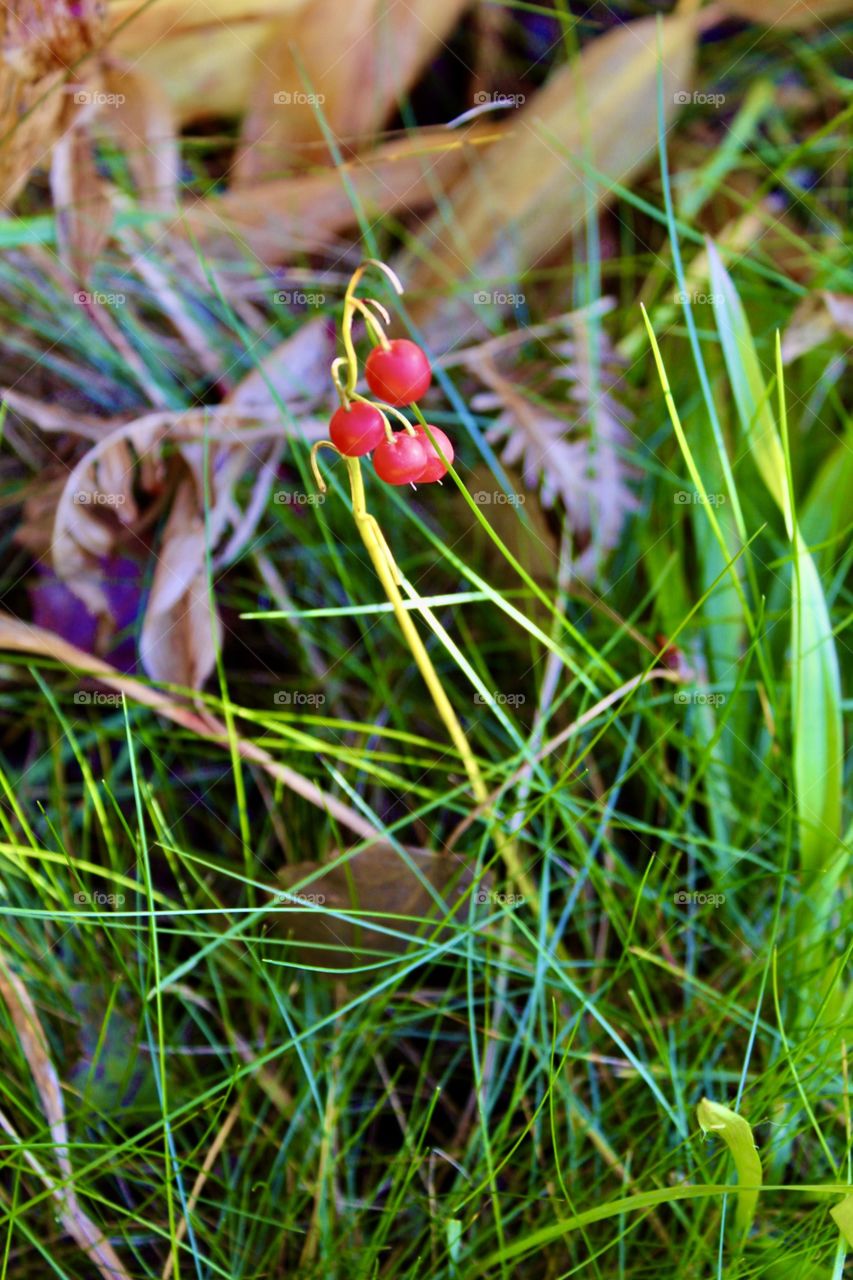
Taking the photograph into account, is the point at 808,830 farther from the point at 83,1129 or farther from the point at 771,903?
the point at 83,1129

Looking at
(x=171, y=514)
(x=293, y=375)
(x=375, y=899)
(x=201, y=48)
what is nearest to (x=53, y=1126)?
(x=375, y=899)

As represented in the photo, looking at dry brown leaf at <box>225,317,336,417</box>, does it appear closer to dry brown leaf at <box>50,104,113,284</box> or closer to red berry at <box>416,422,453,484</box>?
dry brown leaf at <box>50,104,113,284</box>

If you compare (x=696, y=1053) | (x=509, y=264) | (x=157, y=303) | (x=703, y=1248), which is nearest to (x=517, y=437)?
(x=509, y=264)

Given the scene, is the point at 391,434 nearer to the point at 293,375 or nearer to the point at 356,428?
the point at 356,428

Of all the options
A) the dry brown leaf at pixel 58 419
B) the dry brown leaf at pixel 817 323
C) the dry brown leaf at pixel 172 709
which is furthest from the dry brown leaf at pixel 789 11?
the dry brown leaf at pixel 172 709

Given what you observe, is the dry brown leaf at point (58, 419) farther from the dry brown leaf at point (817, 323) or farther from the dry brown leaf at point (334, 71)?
the dry brown leaf at point (817, 323)
